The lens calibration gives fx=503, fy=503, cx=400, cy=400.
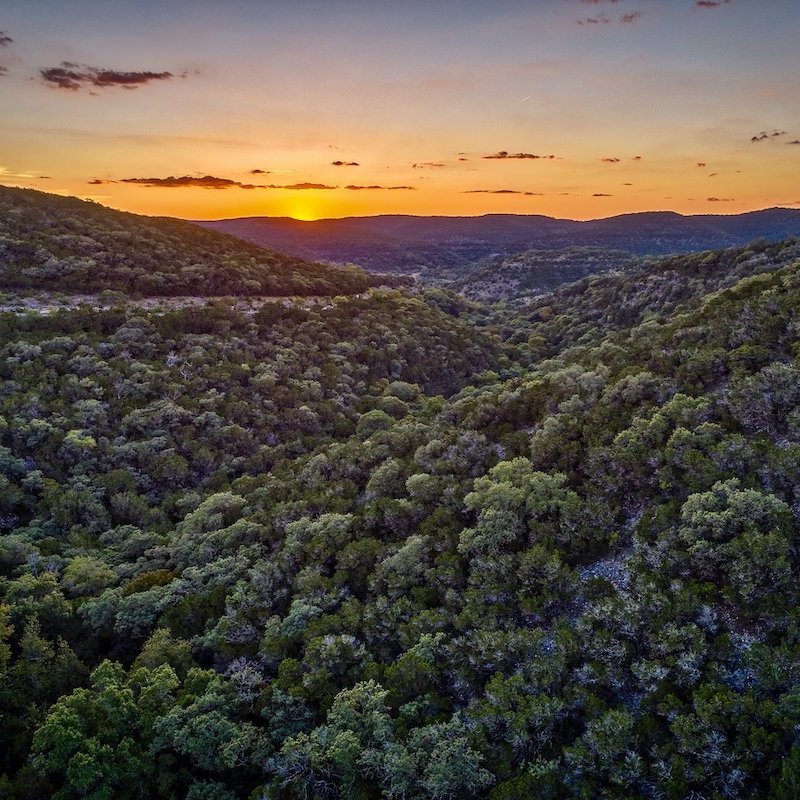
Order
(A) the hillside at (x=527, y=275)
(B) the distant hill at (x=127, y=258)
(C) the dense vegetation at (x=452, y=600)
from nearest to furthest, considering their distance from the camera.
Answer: (C) the dense vegetation at (x=452, y=600) < (B) the distant hill at (x=127, y=258) < (A) the hillside at (x=527, y=275)

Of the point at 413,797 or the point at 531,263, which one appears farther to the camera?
the point at 531,263

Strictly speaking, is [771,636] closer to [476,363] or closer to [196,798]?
[196,798]

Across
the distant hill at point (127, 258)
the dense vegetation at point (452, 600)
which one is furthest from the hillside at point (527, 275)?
the dense vegetation at point (452, 600)

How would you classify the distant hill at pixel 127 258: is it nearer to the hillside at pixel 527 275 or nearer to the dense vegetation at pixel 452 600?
the dense vegetation at pixel 452 600

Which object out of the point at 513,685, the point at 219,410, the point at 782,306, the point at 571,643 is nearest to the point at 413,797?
the point at 513,685

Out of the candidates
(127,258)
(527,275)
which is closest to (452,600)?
(127,258)

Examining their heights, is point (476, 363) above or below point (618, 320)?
below

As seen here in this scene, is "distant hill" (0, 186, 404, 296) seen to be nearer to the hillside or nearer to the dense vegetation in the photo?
the dense vegetation

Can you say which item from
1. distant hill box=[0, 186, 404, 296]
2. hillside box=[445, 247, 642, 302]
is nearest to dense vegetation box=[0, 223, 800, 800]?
distant hill box=[0, 186, 404, 296]
